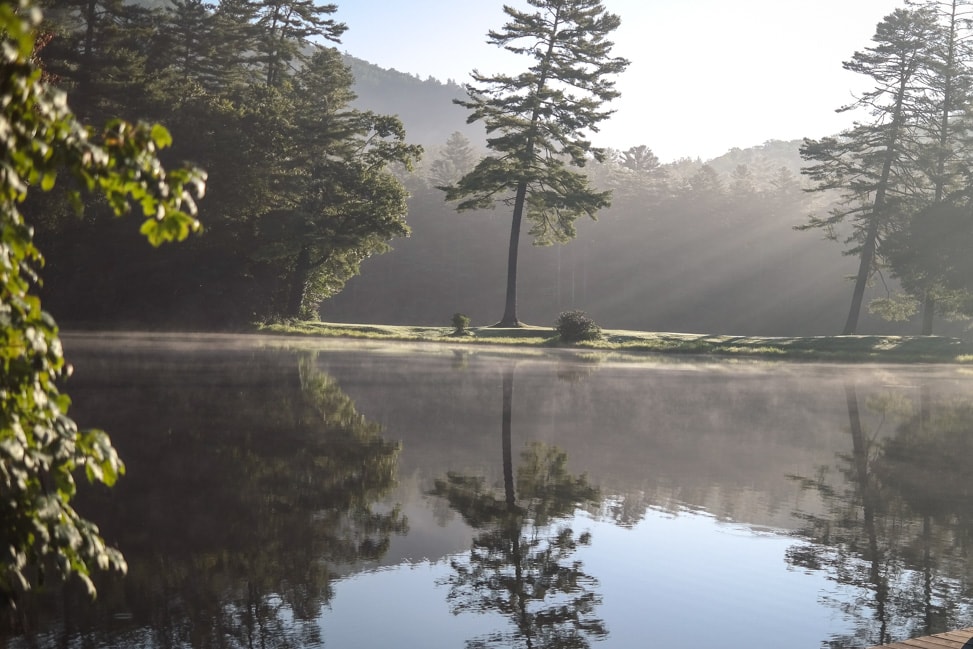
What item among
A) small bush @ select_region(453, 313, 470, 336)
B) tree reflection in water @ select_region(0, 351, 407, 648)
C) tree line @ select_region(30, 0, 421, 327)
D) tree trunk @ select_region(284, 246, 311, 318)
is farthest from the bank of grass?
tree reflection in water @ select_region(0, 351, 407, 648)

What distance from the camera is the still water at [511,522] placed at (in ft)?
19.6

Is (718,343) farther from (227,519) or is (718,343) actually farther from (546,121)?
(227,519)

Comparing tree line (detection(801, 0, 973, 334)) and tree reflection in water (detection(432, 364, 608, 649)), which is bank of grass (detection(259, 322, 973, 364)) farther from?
tree reflection in water (detection(432, 364, 608, 649))

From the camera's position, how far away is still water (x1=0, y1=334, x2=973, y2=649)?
5.99 metres

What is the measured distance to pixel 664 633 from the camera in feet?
19.5

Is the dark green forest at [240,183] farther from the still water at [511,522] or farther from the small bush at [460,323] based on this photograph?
the still water at [511,522]

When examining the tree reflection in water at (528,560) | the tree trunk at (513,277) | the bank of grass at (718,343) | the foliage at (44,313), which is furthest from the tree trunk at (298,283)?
the foliage at (44,313)

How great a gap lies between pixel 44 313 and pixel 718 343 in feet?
129

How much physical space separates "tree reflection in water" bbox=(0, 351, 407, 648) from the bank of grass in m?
24.2

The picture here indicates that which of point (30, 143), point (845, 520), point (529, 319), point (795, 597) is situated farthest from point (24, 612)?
point (529, 319)

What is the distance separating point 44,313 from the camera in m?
3.18

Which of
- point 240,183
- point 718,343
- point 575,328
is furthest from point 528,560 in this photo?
point 240,183

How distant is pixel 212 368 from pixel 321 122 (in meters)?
25.1

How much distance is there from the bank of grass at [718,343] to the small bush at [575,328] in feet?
1.03
